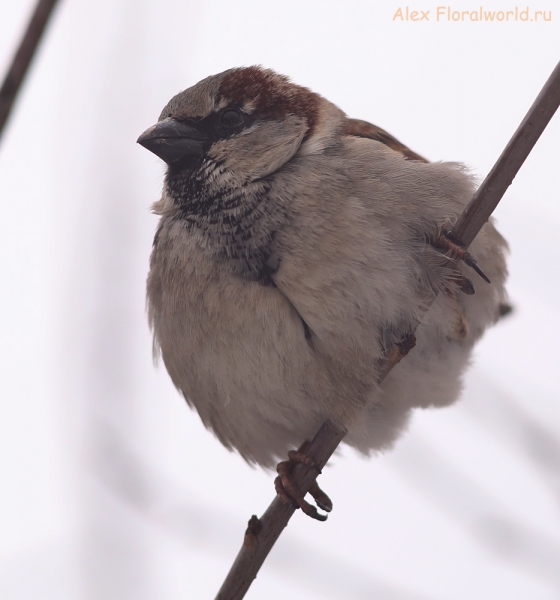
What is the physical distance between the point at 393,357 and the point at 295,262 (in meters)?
0.37

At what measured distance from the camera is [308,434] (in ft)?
8.69

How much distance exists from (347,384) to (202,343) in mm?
443

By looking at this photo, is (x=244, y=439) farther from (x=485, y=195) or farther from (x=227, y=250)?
(x=485, y=195)

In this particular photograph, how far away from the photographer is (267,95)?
8.56ft

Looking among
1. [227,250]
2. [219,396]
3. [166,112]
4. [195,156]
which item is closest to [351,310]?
[227,250]

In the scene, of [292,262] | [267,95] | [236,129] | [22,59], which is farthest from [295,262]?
Result: [22,59]

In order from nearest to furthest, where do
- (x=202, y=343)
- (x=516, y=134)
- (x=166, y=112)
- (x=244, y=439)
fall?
(x=516, y=134)
(x=202, y=343)
(x=166, y=112)
(x=244, y=439)

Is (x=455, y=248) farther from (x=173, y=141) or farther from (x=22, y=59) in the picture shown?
(x=22, y=59)

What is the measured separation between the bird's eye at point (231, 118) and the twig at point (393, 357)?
0.86 m

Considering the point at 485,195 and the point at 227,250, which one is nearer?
the point at 485,195

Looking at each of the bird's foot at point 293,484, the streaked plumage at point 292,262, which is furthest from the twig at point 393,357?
the streaked plumage at point 292,262

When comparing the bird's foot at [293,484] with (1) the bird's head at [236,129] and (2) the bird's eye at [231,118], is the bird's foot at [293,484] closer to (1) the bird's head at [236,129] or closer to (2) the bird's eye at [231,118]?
(1) the bird's head at [236,129]

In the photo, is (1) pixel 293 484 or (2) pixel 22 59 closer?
(2) pixel 22 59

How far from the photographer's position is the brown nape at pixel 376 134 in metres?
2.63
